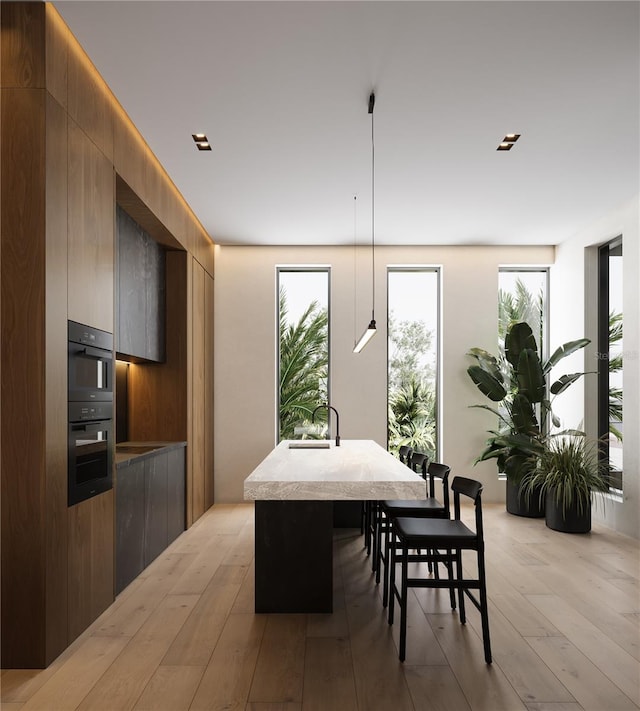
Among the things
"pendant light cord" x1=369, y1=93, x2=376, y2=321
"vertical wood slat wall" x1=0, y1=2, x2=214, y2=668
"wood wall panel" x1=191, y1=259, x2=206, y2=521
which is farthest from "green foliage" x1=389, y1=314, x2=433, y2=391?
"vertical wood slat wall" x1=0, y1=2, x2=214, y2=668

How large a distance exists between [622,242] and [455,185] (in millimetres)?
1795

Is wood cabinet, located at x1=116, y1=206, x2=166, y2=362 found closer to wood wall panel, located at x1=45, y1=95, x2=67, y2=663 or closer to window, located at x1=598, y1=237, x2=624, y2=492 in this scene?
wood wall panel, located at x1=45, y1=95, x2=67, y2=663

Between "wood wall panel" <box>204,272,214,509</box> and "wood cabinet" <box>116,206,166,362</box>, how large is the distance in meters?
1.00

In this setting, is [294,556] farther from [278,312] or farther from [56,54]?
[278,312]

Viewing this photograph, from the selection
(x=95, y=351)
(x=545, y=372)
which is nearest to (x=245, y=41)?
(x=95, y=351)

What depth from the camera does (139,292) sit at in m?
4.75

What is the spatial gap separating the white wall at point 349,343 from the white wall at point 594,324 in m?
0.58

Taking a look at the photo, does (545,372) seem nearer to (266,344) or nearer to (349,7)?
(266,344)

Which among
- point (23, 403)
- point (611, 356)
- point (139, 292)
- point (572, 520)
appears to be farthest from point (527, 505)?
point (23, 403)

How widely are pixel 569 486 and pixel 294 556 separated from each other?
3047 millimetres

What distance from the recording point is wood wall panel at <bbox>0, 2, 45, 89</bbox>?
274 cm

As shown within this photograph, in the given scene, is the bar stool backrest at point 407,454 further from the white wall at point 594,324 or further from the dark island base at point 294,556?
the white wall at point 594,324

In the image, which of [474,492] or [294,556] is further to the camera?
[294,556]

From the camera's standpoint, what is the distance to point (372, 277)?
273 inches
